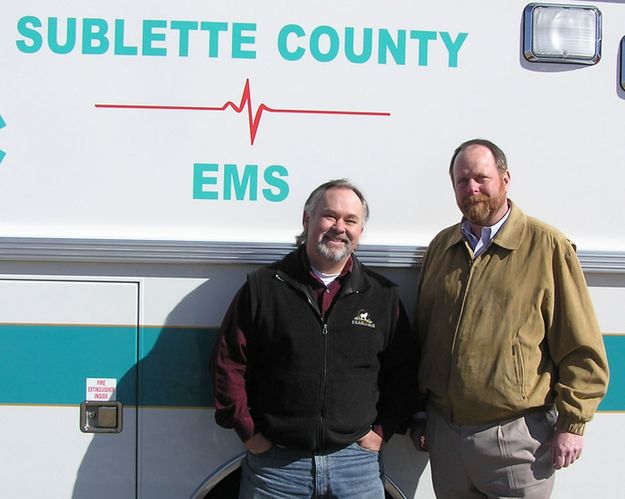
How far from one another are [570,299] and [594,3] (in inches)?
47.0

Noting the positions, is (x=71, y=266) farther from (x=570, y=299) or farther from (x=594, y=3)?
(x=594, y=3)

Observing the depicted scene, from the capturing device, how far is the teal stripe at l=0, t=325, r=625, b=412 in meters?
2.47

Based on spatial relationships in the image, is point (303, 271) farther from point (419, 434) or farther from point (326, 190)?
point (419, 434)

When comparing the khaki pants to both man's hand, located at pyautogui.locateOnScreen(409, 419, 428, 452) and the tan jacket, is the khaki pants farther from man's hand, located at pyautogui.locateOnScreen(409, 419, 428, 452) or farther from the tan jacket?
man's hand, located at pyautogui.locateOnScreen(409, 419, 428, 452)

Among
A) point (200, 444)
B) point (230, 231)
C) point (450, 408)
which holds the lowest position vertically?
point (200, 444)

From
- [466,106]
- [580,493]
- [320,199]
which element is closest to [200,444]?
[320,199]

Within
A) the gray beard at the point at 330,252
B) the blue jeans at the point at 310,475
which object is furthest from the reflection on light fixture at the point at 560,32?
the blue jeans at the point at 310,475

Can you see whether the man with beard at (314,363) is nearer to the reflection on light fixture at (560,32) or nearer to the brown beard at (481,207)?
the brown beard at (481,207)

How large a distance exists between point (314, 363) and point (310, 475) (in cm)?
40

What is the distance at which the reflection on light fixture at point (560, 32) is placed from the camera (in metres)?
2.49

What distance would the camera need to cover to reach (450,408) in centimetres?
229

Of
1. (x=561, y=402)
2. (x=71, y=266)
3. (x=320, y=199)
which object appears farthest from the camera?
(x=71, y=266)

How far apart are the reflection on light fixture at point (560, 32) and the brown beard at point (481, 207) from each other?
63cm

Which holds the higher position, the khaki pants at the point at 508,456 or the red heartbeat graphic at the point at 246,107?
the red heartbeat graphic at the point at 246,107
